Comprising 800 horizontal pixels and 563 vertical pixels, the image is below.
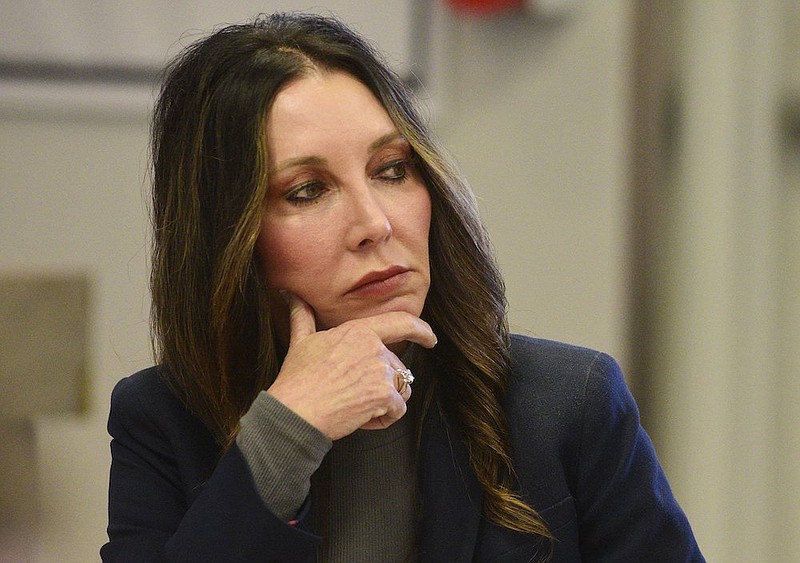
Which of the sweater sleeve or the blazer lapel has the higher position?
the sweater sleeve

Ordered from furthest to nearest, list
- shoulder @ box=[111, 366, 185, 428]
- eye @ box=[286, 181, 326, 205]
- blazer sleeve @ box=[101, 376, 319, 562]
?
shoulder @ box=[111, 366, 185, 428]
eye @ box=[286, 181, 326, 205]
blazer sleeve @ box=[101, 376, 319, 562]

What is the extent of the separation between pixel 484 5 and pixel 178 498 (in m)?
1.57

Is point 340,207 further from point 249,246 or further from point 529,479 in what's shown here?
point 529,479

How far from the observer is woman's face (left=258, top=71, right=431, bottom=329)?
1142mm

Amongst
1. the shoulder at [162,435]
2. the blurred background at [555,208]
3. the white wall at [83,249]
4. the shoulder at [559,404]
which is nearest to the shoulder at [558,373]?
the shoulder at [559,404]

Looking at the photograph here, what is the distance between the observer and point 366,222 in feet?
3.72

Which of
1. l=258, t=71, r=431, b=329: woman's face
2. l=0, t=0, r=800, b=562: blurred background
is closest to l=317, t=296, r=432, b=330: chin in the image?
l=258, t=71, r=431, b=329: woman's face

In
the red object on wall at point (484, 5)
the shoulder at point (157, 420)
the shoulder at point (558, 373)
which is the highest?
the red object on wall at point (484, 5)

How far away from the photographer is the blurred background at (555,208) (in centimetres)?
230

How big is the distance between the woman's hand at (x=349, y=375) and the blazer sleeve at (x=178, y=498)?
95 millimetres

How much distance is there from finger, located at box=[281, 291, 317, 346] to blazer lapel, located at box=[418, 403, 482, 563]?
194mm

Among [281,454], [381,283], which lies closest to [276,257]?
[381,283]

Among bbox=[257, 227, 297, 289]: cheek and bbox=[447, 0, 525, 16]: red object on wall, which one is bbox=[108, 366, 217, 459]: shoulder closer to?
bbox=[257, 227, 297, 289]: cheek

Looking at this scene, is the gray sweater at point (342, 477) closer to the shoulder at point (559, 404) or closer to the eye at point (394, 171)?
the shoulder at point (559, 404)
